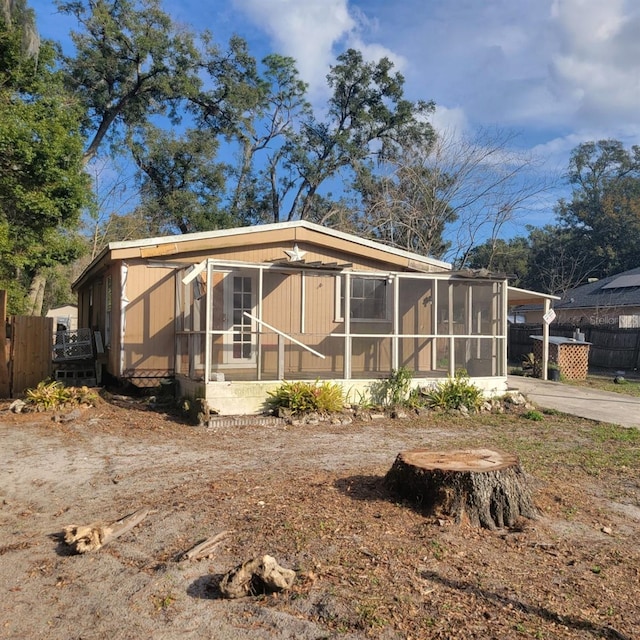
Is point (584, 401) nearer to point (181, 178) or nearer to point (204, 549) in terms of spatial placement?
point (204, 549)

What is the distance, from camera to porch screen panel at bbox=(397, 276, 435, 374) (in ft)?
36.0

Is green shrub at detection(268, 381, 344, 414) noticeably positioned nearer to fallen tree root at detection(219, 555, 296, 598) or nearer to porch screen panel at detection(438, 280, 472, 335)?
porch screen panel at detection(438, 280, 472, 335)

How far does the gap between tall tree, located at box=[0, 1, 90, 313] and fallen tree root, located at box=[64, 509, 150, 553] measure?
10716mm

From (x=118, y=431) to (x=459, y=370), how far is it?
6.29m

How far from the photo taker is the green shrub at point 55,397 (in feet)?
31.2

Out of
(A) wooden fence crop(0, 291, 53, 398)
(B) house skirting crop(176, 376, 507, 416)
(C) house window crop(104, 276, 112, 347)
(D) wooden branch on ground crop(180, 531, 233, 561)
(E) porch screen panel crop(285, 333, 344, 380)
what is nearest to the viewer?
(D) wooden branch on ground crop(180, 531, 233, 561)

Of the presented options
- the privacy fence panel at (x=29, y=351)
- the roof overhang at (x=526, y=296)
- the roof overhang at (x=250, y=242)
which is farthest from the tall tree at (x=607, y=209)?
the privacy fence panel at (x=29, y=351)

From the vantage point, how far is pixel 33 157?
13.5 meters

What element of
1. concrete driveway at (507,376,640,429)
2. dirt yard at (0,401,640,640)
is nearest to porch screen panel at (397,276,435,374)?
concrete driveway at (507,376,640,429)

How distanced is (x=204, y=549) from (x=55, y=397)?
22.8ft

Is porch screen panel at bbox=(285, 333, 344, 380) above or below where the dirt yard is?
above

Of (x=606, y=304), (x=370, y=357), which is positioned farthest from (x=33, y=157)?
(x=606, y=304)

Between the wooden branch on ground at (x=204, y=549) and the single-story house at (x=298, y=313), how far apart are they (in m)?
5.95

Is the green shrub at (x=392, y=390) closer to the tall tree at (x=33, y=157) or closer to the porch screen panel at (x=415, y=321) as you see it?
the porch screen panel at (x=415, y=321)
